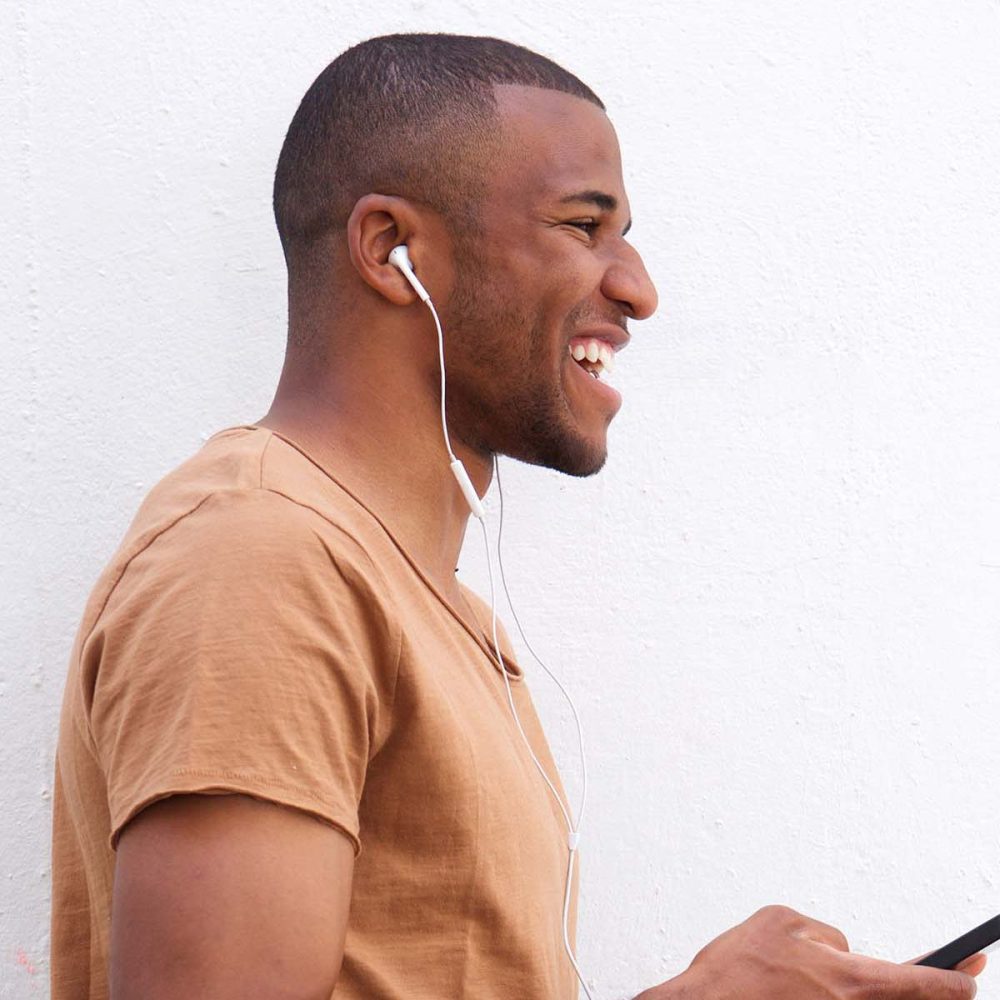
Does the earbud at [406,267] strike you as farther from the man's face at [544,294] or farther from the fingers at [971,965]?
the fingers at [971,965]

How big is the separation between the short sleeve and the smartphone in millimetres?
589

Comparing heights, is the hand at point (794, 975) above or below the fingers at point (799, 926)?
below

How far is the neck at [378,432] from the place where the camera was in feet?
4.44

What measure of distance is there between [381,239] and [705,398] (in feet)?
2.05

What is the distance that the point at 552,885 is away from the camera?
1.32 m

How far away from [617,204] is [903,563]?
667 mm

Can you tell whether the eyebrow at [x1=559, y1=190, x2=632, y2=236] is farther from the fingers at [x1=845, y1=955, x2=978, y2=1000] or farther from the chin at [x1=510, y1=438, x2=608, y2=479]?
the fingers at [x1=845, y1=955, x2=978, y2=1000]

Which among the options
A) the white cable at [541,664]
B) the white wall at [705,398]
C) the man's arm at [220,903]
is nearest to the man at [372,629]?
the man's arm at [220,903]

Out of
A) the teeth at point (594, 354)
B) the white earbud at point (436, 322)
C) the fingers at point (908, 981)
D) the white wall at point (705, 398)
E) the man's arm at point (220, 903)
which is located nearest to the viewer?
the man's arm at point (220, 903)

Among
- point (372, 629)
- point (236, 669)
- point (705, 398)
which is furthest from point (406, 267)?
point (705, 398)

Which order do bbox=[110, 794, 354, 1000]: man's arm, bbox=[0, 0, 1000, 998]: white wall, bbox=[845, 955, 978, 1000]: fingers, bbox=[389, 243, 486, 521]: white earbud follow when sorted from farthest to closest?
bbox=[0, 0, 1000, 998]: white wall, bbox=[389, 243, 486, 521]: white earbud, bbox=[845, 955, 978, 1000]: fingers, bbox=[110, 794, 354, 1000]: man's arm

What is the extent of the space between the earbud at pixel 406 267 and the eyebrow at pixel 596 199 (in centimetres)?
18

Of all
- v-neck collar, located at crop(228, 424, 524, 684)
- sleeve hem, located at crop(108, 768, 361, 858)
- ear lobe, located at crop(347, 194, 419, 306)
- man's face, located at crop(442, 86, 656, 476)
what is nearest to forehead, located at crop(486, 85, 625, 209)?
man's face, located at crop(442, 86, 656, 476)

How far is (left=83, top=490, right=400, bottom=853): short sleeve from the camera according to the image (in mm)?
999
